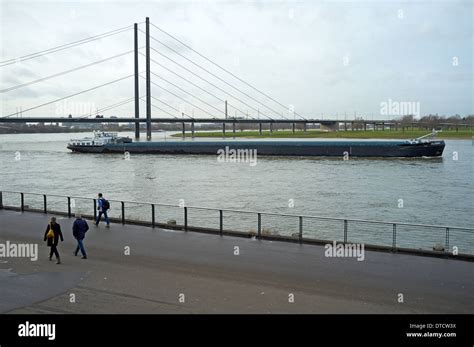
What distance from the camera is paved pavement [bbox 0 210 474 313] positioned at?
8039 mm

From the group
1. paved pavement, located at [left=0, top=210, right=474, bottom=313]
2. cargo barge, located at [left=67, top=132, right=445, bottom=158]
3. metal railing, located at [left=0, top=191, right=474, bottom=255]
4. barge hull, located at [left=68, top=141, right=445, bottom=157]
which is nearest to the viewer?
paved pavement, located at [left=0, top=210, right=474, bottom=313]

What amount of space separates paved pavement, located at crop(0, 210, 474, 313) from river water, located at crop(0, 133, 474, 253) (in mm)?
3760

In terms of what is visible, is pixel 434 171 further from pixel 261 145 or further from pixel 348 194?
pixel 261 145

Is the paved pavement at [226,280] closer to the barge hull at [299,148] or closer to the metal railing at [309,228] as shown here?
the metal railing at [309,228]

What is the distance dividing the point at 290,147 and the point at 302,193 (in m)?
39.4

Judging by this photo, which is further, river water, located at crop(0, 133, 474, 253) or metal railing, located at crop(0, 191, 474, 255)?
river water, located at crop(0, 133, 474, 253)

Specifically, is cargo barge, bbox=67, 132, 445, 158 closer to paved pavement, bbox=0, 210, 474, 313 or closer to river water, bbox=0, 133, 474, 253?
river water, bbox=0, 133, 474, 253

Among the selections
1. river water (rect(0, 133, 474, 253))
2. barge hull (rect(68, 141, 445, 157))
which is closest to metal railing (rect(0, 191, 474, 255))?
river water (rect(0, 133, 474, 253))

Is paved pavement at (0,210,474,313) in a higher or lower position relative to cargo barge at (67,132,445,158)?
lower

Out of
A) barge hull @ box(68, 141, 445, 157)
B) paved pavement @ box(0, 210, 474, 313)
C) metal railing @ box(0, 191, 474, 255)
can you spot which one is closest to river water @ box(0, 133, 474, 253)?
metal railing @ box(0, 191, 474, 255)

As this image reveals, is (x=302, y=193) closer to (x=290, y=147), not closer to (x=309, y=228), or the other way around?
(x=309, y=228)

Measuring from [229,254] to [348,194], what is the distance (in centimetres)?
1899

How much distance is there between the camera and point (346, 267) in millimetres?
10352

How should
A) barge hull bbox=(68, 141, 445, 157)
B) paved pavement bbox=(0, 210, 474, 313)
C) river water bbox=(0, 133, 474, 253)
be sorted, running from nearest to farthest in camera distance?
paved pavement bbox=(0, 210, 474, 313), river water bbox=(0, 133, 474, 253), barge hull bbox=(68, 141, 445, 157)
